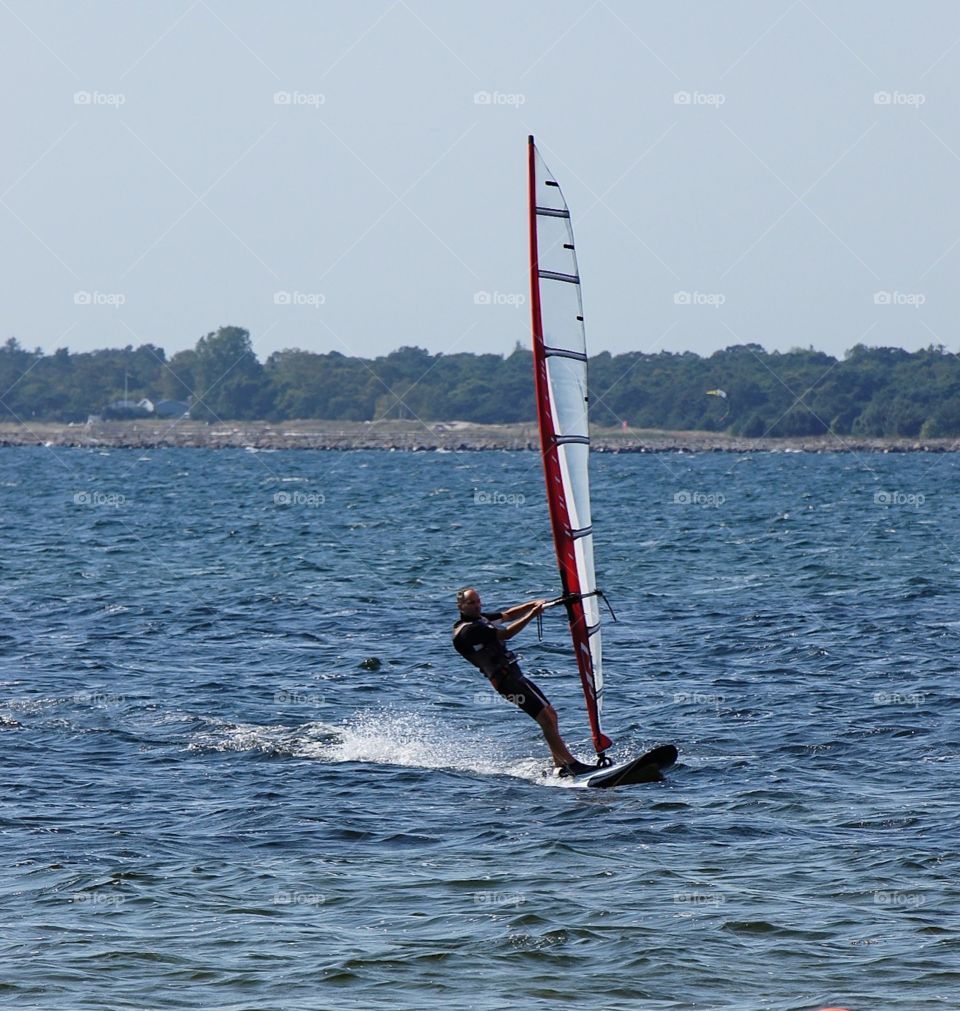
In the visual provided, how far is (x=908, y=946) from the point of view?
9.90 m

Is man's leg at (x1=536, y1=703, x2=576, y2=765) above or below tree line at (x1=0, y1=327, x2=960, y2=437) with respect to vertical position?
below

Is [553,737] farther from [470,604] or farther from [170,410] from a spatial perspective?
[170,410]
